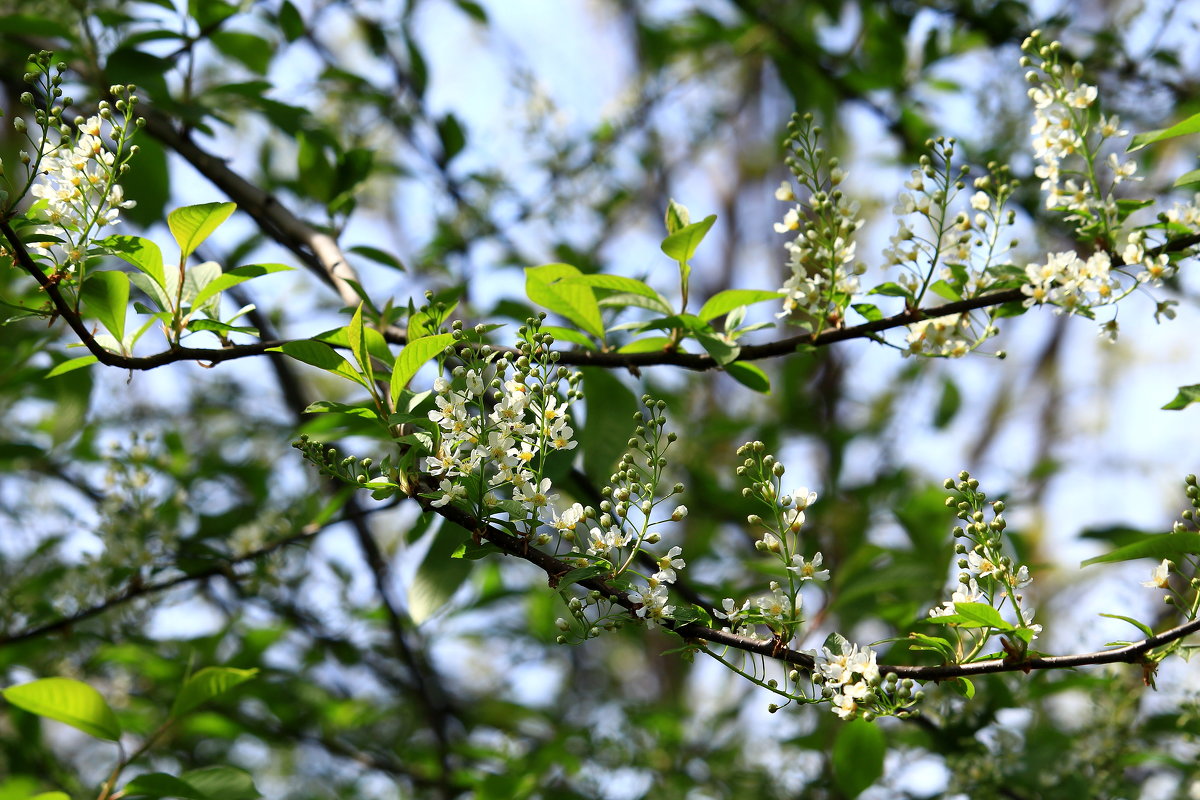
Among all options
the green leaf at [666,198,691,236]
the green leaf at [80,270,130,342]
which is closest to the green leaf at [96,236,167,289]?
the green leaf at [80,270,130,342]

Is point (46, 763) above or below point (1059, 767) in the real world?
below

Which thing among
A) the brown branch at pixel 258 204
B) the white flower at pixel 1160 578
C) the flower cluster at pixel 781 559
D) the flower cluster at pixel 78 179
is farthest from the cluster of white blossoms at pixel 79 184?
the white flower at pixel 1160 578

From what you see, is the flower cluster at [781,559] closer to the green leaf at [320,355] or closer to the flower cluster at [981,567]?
the flower cluster at [981,567]

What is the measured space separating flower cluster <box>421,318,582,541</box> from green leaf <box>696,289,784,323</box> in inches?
15.7

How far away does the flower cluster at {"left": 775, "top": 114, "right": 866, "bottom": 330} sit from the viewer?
56.3 inches

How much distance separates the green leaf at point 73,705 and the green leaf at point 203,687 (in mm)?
111

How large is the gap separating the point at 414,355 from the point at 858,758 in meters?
1.30

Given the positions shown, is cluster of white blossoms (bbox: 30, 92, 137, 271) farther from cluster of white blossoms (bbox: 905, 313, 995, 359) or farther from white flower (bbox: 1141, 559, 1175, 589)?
white flower (bbox: 1141, 559, 1175, 589)

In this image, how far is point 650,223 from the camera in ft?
19.1

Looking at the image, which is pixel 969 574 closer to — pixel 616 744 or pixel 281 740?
pixel 616 744

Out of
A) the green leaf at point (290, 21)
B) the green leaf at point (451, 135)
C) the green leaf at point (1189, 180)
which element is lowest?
the green leaf at point (1189, 180)

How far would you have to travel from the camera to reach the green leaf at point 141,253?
4.51 feet

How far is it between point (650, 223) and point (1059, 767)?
13.2ft

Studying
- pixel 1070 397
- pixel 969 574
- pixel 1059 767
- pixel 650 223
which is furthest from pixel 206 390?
pixel 1070 397
